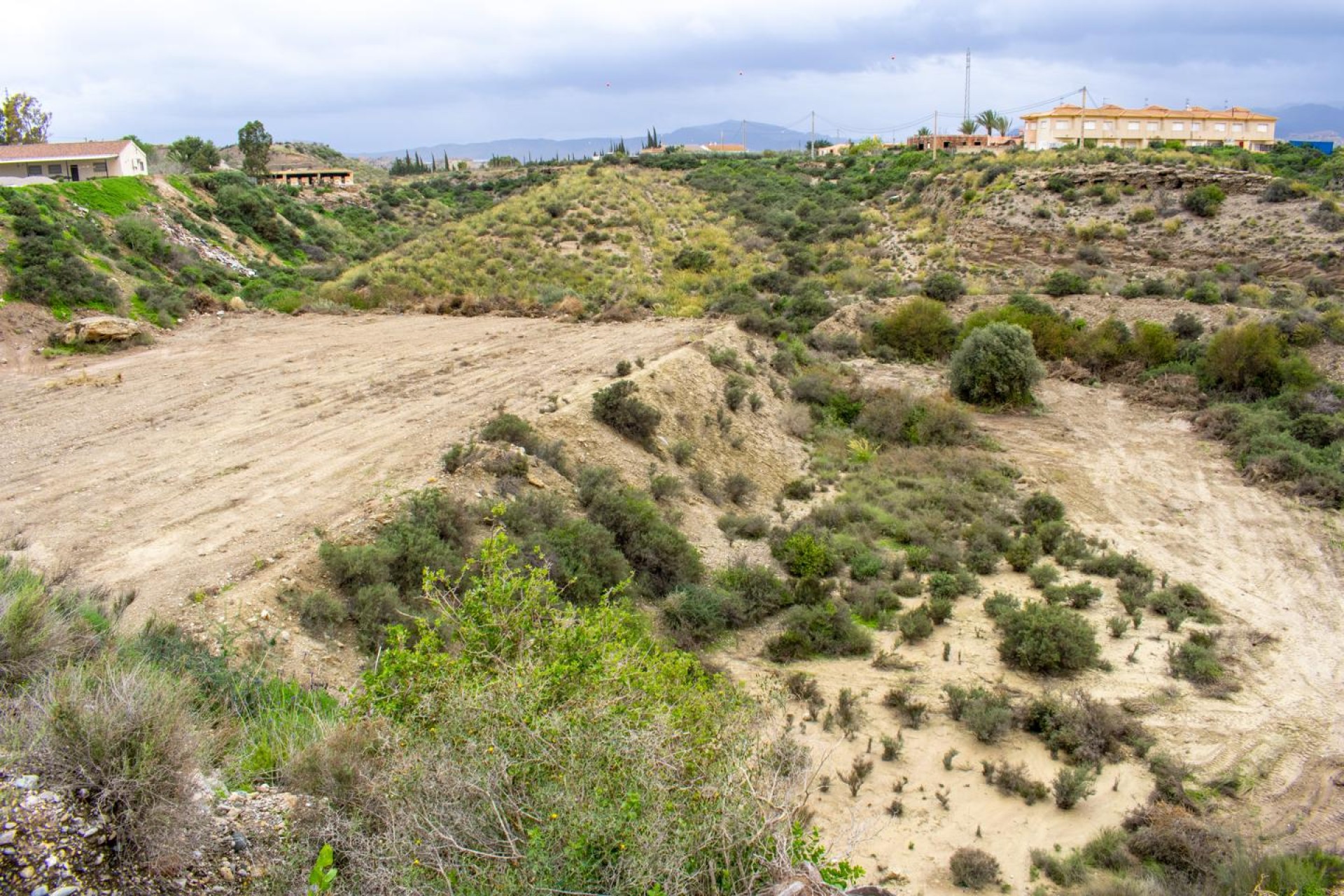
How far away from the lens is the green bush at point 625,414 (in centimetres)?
1441

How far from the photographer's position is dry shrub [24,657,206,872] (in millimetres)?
4043

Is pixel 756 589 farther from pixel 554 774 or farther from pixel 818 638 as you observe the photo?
pixel 554 774

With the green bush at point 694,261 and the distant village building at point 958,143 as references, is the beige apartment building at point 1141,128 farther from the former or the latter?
the green bush at point 694,261

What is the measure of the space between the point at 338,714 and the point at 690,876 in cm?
326

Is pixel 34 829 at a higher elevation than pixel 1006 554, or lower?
higher

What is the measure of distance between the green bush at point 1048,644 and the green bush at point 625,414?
21.8ft

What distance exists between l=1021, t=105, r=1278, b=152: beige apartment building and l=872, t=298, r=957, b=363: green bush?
40148 mm

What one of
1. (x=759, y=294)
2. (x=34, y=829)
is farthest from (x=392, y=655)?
(x=759, y=294)

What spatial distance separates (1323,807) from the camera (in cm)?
773

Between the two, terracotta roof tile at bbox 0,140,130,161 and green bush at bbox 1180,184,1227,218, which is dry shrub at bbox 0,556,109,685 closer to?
green bush at bbox 1180,184,1227,218

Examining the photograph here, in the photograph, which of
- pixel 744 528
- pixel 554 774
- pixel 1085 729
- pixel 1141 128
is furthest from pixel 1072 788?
pixel 1141 128

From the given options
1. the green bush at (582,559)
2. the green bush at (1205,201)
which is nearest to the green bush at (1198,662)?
the green bush at (582,559)

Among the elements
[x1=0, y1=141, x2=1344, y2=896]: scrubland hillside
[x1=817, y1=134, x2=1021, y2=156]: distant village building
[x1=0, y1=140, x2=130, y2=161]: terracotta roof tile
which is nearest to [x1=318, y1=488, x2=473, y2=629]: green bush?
[x1=0, y1=141, x2=1344, y2=896]: scrubland hillside

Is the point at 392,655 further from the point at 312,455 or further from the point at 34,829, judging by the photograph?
the point at 312,455
